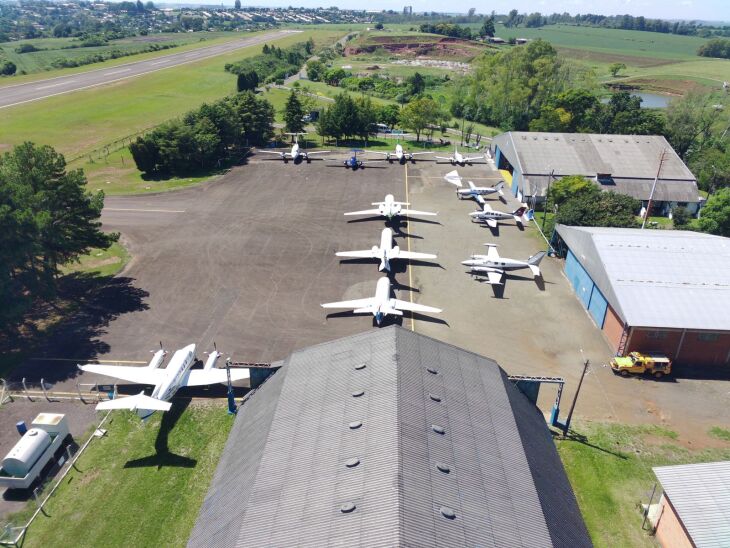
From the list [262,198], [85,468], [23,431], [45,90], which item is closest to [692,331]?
[85,468]

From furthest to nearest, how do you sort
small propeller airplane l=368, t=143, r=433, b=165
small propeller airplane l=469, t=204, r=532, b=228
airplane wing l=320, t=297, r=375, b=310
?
small propeller airplane l=368, t=143, r=433, b=165 → small propeller airplane l=469, t=204, r=532, b=228 → airplane wing l=320, t=297, r=375, b=310

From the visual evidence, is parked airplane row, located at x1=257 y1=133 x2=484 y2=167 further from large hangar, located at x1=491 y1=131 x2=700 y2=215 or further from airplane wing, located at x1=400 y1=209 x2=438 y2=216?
airplane wing, located at x1=400 y1=209 x2=438 y2=216

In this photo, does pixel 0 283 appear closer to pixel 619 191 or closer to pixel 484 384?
pixel 484 384

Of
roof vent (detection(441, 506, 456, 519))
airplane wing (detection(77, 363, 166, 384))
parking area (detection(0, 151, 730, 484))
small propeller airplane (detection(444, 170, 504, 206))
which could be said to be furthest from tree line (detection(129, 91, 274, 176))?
roof vent (detection(441, 506, 456, 519))

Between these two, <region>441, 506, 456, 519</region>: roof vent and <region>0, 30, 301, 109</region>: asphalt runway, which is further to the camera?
<region>0, 30, 301, 109</region>: asphalt runway

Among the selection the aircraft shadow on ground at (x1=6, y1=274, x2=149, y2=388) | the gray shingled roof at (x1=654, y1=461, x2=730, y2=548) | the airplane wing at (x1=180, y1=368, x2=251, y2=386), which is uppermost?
the gray shingled roof at (x1=654, y1=461, x2=730, y2=548)

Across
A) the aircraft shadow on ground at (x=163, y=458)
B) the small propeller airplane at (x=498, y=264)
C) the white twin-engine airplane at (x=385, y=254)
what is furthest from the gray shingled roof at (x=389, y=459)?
the small propeller airplane at (x=498, y=264)

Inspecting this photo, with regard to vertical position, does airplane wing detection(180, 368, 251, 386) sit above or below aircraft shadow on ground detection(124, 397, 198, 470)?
above
